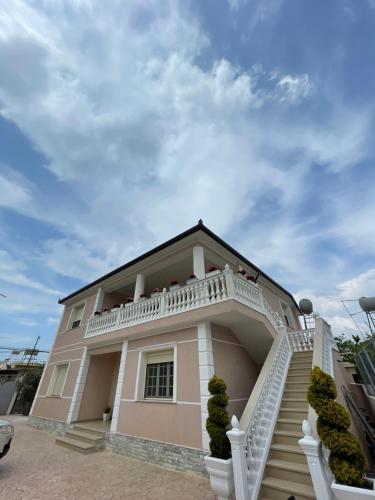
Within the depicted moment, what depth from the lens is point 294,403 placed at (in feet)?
15.2

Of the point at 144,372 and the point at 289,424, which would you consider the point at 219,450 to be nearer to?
the point at 289,424

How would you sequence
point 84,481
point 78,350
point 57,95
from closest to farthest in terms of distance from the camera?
point 84,481 → point 57,95 → point 78,350

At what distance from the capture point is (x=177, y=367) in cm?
581

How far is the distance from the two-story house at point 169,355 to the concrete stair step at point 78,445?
48mm

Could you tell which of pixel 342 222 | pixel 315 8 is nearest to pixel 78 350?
pixel 342 222

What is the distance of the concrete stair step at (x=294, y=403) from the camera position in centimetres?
452

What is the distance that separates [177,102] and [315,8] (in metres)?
4.46

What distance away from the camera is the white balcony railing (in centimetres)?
562

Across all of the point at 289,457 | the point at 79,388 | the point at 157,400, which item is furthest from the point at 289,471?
the point at 79,388

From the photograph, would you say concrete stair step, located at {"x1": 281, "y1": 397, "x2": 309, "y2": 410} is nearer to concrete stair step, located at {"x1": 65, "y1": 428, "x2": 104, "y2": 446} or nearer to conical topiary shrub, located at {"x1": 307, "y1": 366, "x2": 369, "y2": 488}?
conical topiary shrub, located at {"x1": 307, "y1": 366, "x2": 369, "y2": 488}

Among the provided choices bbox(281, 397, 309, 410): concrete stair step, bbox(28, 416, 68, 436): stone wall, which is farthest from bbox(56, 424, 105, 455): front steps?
bbox(281, 397, 309, 410): concrete stair step

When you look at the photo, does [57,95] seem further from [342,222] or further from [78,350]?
[342,222]

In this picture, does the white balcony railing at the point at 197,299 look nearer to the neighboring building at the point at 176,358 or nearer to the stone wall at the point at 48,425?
the neighboring building at the point at 176,358

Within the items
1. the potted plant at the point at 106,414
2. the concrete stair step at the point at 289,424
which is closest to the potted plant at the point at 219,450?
the concrete stair step at the point at 289,424
